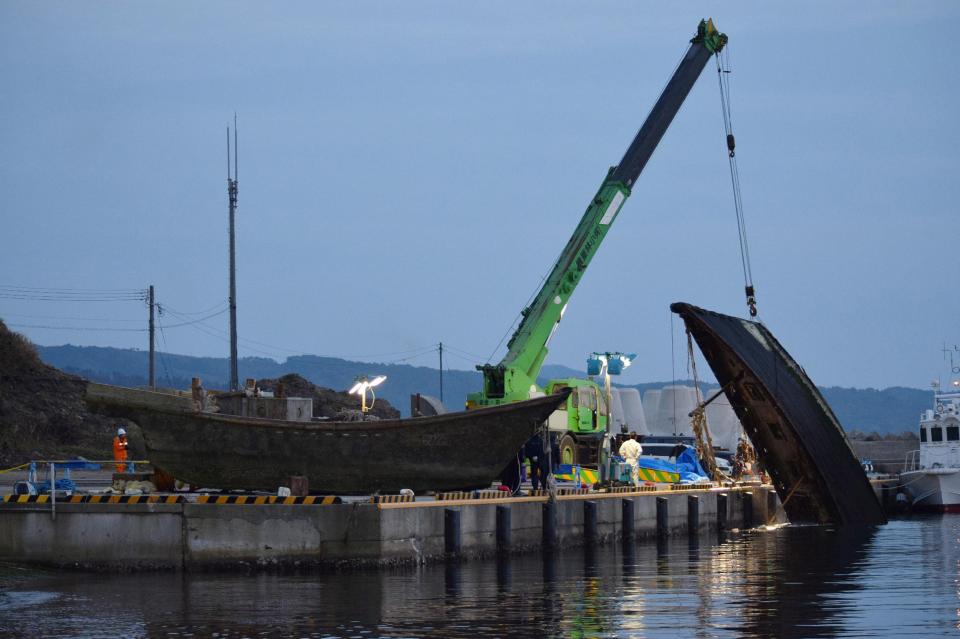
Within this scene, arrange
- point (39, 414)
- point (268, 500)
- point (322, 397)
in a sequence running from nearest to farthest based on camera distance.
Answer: point (268, 500)
point (39, 414)
point (322, 397)

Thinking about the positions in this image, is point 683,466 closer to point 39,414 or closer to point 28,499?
point 28,499

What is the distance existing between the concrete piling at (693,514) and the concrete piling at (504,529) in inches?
426

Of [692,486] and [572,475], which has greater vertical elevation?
[572,475]

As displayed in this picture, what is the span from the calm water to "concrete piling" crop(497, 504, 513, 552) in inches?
23.2

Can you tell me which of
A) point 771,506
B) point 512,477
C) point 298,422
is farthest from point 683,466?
point 298,422

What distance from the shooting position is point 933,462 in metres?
55.8

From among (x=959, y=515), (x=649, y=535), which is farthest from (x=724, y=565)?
(x=959, y=515)

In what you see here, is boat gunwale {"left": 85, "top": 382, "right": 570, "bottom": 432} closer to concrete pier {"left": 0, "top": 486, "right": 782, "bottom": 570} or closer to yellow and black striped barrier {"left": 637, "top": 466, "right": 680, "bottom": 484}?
concrete pier {"left": 0, "top": 486, "right": 782, "bottom": 570}

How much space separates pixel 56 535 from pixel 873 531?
2496 cm

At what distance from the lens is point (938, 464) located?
5562 cm

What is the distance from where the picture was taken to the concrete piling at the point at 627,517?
35844 millimetres

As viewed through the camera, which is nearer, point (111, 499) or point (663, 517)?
point (111, 499)

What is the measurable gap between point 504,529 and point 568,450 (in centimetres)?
1372

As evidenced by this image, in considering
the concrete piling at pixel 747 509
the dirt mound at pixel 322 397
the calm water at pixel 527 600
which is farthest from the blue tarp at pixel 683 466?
the dirt mound at pixel 322 397
